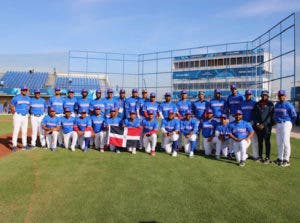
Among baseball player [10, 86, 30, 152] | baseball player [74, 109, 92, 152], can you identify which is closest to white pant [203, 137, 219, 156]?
baseball player [74, 109, 92, 152]

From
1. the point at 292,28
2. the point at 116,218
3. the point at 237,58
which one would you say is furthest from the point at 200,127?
the point at 237,58

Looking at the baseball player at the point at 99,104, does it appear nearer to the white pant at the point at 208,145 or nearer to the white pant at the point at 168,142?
the white pant at the point at 168,142

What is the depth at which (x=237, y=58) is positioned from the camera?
23.2 meters

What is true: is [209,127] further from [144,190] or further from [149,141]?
[144,190]

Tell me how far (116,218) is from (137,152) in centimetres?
540

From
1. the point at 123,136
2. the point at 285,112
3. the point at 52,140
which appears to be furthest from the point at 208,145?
the point at 52,140

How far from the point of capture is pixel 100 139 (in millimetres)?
10016

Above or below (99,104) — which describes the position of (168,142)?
below

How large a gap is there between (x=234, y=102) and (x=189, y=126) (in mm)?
1526

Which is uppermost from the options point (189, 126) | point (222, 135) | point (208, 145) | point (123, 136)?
point (189, 126)

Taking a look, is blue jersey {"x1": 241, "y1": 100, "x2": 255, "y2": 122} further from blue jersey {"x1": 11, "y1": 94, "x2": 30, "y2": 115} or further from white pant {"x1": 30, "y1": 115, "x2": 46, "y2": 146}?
blue jersey {"x1": 11, "y1": 94, "x2": 30, "y2": 115}

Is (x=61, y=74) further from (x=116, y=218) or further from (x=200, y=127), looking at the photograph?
(x=116, y=218)

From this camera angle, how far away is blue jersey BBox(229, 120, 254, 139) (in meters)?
8.28

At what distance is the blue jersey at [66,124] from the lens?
33.0ft
